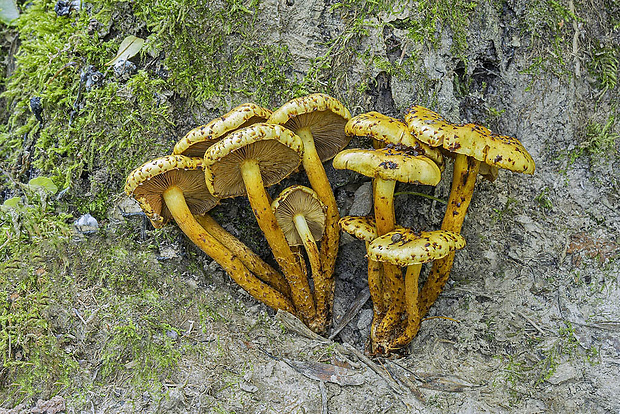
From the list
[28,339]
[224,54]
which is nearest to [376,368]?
[28,339]

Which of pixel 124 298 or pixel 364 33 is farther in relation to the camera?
pixel 364 33

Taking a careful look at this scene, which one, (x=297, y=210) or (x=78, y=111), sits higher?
(x=78, y=111)

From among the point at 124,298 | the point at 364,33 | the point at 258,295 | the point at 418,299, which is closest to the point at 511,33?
the point at 364,33

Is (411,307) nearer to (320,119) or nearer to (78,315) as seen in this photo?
(320,119)

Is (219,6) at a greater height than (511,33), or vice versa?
(219,6)

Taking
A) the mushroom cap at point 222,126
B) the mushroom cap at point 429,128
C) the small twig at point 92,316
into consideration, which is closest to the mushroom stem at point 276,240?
the mushroom cap at point 222,126

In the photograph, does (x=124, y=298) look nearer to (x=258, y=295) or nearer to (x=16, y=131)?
(x=258, y=295)
